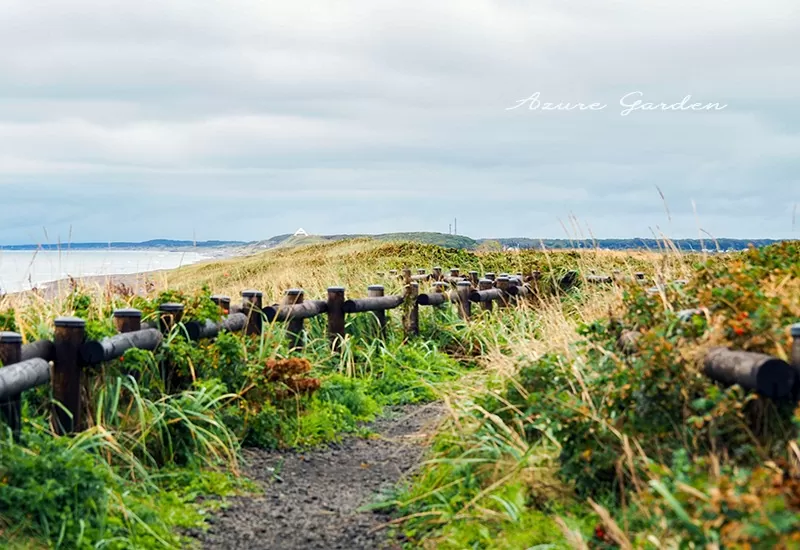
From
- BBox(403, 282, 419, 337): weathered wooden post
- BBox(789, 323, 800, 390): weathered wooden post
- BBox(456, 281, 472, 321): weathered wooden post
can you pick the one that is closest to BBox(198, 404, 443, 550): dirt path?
BBox(789, 323, 800, 390): weathered wooden post

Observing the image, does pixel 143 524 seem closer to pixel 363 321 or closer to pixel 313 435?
pixel 313 435

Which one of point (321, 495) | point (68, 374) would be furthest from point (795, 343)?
point (68, 374)

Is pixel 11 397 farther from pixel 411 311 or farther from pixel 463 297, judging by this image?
pixel 463 297

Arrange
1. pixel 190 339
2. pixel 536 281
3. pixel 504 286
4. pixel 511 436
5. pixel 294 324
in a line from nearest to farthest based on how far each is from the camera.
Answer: pixel 511 436 < pixel 190 339 < pixel 294 324 < pixel 504 286 < pixel 536 281

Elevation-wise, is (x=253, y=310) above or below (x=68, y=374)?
above

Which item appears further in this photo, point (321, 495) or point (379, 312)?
point (379, 312)

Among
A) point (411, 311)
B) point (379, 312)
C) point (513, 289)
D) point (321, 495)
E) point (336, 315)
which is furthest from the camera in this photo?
point (513, 289)

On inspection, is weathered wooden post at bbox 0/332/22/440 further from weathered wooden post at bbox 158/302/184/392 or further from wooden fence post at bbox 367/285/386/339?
wooden fence post at bbox 367/285/386/339

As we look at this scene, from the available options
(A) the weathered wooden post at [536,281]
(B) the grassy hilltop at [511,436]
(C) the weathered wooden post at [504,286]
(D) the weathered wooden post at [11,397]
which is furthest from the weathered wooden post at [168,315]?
(A) the weathered wooden post at [536,281]

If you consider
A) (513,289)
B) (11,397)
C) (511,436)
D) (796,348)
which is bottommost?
(511,436)

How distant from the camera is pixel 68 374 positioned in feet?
21.3

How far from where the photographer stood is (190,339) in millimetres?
7914

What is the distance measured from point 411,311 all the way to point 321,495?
633 cm

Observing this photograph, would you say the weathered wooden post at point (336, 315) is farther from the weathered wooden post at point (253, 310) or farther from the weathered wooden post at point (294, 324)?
the weathered wooden post at point (253, 310)
